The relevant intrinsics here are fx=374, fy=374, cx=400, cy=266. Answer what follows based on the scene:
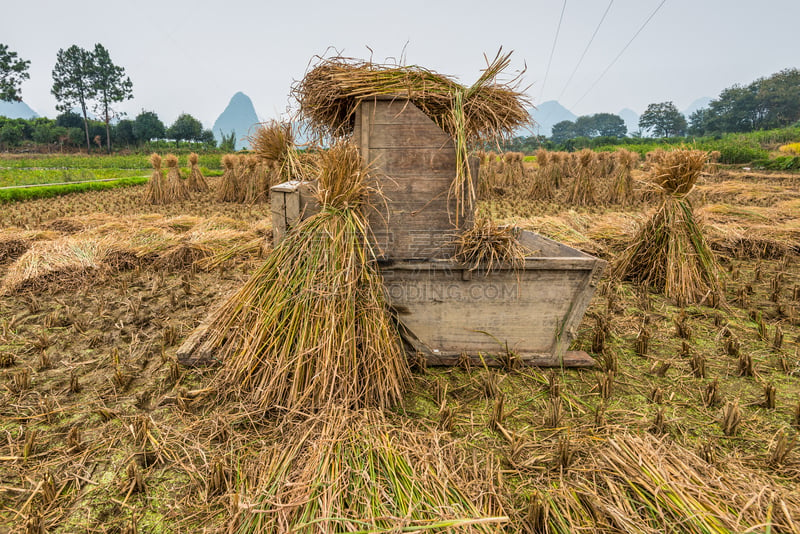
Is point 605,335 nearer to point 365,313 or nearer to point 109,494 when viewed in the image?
point 365,313

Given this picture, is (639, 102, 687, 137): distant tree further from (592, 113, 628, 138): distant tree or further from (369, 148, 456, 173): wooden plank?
(369, 148, 456, 173): wooden plank

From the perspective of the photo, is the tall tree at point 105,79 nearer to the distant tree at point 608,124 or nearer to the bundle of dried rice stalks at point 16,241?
the bundle of dried rice stalks at point 16,241

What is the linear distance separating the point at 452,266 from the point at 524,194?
11.6 m

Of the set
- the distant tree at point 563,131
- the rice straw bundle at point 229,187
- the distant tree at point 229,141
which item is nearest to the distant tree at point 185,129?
the distant tree at point 229,141

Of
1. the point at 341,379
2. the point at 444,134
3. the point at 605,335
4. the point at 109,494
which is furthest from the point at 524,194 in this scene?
the point at 109,494

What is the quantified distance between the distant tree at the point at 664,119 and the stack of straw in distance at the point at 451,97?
281ft

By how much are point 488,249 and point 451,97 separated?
103cm

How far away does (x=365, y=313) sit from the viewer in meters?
2.31

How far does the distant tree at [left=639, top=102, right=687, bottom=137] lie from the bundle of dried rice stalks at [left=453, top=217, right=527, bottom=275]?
281 ft

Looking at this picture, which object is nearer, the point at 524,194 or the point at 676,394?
the point at 676,394

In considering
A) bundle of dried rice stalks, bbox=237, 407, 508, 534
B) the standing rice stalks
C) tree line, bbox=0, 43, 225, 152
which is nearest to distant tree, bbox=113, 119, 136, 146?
tree line, bbox=0, 43, 225, 152

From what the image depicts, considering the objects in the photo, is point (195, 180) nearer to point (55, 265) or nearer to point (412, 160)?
point (55, 265)

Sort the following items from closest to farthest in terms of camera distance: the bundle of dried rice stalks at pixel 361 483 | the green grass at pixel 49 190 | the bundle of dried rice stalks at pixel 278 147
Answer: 1. the bundle of dried rice stalks at pixel 361 483
2. the bundle of dried rice stalks at pixel 278 147
3. the green grass at pixel 49 190

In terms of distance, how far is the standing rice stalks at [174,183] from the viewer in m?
11.7
